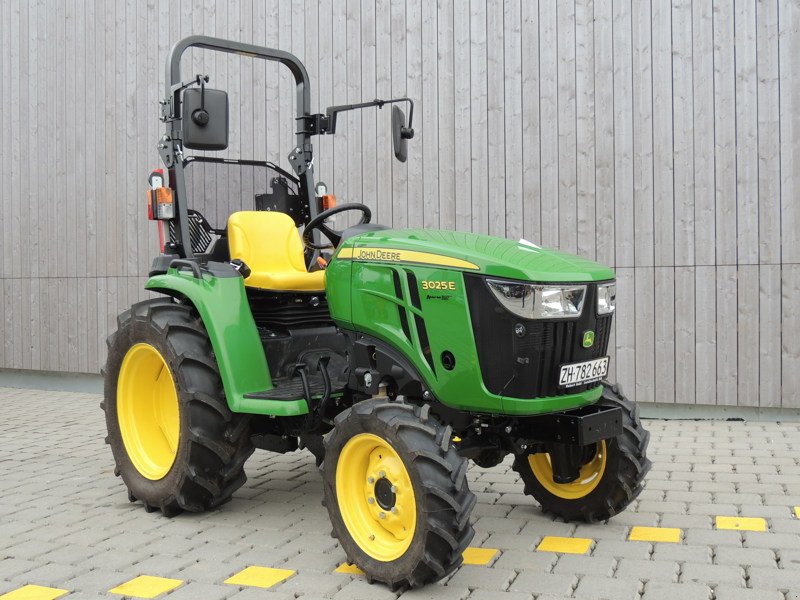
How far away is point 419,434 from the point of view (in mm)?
3561

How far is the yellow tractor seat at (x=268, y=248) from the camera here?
4.79 m

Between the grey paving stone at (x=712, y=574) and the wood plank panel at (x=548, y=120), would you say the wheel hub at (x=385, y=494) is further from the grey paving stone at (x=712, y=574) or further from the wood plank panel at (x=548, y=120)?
the wood plank panel at (x=548, y=120)

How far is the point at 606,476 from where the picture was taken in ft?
14.2

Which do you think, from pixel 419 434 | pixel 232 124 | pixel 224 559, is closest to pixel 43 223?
pixel 232 124

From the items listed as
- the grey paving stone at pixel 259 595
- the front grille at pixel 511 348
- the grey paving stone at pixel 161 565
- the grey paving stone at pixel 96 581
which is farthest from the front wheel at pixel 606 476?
the grey paving stone at pixel 96 581

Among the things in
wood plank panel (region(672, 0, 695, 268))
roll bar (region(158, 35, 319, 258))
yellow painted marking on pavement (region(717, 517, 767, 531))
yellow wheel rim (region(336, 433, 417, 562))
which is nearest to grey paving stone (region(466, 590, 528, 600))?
yellow wheel rim (region(336, 433, 417, 562))

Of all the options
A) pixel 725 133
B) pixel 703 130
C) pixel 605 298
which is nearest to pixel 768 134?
pixel 725 133

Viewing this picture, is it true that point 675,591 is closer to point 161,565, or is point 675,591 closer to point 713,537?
point 713,537

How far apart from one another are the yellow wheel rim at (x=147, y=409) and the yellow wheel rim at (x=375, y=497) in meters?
1.57

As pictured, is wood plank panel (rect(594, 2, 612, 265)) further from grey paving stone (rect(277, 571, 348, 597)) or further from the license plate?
grey paving stone (rect(277, 571, 348, 597))

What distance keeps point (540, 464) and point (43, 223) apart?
26.0ft

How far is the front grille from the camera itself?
12.1 feet

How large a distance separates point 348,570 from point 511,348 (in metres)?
1.19

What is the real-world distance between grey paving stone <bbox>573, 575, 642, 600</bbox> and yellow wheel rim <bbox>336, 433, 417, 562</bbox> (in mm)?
713
